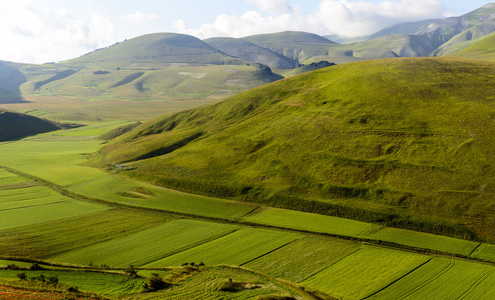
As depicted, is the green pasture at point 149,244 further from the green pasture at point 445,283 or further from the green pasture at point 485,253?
the green pasture at point 485,253

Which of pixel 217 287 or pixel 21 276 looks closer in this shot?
pixel 217 287

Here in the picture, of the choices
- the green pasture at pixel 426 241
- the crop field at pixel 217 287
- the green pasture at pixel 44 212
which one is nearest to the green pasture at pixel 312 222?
the green pasture at pixel 426 241

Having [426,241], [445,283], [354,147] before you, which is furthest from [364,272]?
[354,147]

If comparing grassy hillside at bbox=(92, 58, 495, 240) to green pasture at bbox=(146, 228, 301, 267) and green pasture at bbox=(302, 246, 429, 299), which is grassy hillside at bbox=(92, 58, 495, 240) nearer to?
green pasture at bbox=(302, 246, 429, 299)

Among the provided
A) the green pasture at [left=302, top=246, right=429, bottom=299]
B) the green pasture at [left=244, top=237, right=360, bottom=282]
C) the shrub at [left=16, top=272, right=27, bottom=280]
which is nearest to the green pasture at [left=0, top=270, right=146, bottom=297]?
the shrub at [left=16, top=272, right=27, bottom=280]

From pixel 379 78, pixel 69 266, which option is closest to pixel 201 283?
pixel 69 266

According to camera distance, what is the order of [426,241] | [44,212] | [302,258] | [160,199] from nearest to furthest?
[302,258], [426,241], [44,212], [160,199]

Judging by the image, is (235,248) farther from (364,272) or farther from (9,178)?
(9,178)
